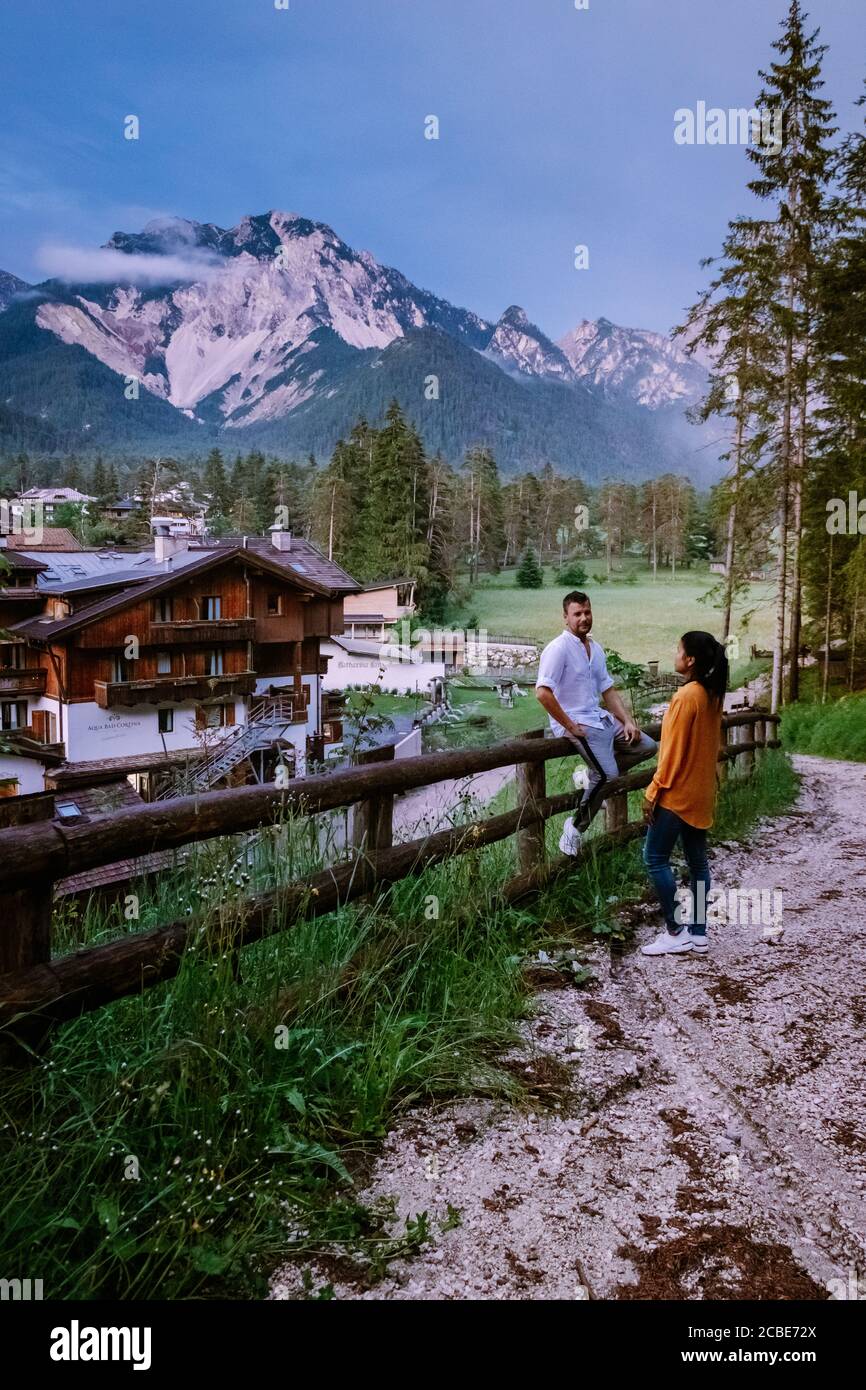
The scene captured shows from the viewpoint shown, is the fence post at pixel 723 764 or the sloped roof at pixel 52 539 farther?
the sloped roof at pixel 52 539

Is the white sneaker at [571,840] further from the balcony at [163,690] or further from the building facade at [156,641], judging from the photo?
the balcony at [163,690]

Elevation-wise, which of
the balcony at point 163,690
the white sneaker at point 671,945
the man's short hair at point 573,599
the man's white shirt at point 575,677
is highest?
the man's short hair at point 573,599

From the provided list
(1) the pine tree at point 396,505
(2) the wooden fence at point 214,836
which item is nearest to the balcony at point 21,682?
(1) the pine tree at point 396,505

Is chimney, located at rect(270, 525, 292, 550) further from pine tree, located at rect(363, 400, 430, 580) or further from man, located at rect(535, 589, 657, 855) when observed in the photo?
man, located at rect(535, 589, 657, 855)

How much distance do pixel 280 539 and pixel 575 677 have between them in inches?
1417

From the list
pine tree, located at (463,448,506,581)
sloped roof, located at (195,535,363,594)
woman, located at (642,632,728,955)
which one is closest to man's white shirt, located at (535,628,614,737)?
woman, located at (642,632,728,955)

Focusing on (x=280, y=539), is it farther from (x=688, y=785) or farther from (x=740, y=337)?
(x=688, y=785)

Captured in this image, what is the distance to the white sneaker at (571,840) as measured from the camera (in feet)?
14.2

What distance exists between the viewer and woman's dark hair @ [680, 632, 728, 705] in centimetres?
362

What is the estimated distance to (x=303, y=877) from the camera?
2.74 metres

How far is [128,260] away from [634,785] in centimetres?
16043

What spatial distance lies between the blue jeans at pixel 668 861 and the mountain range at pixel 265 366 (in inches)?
2897

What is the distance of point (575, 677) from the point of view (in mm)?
4348

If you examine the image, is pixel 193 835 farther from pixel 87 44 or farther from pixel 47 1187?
pixel 87 44
